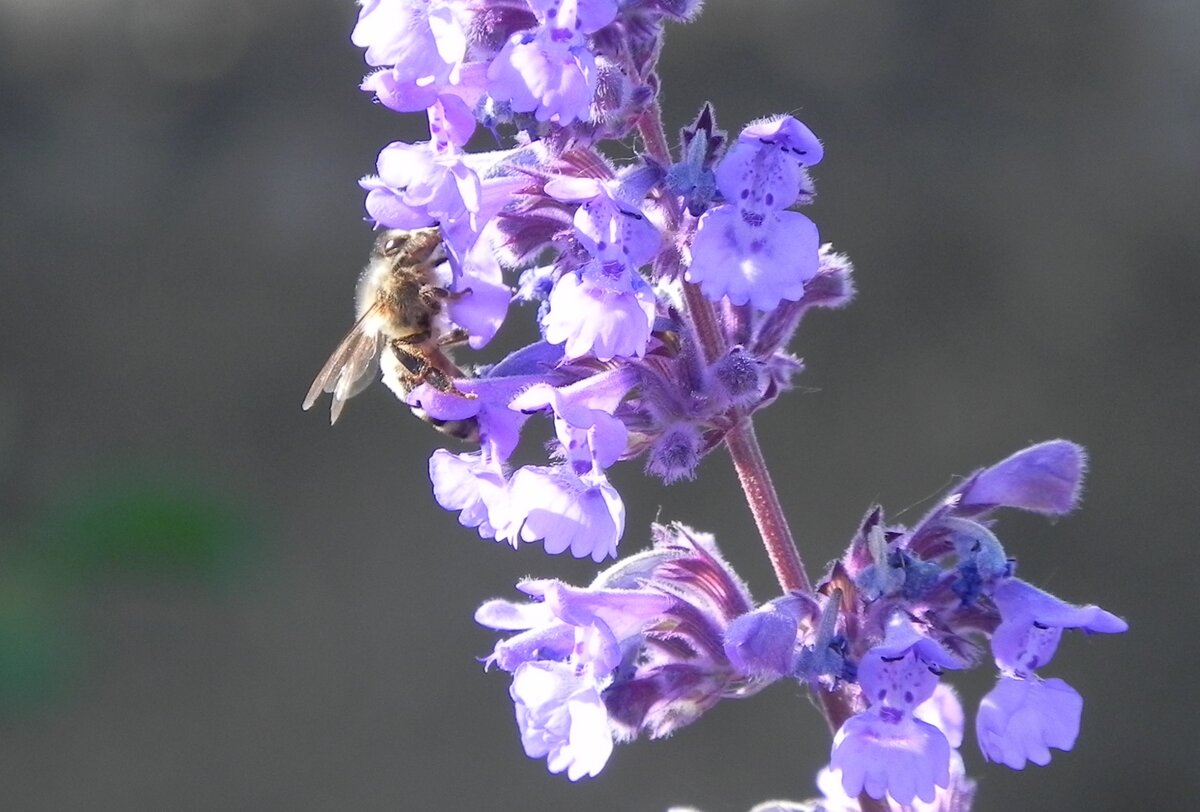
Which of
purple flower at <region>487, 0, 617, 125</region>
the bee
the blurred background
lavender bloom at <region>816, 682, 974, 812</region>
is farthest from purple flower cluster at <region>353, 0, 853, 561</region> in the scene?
the blurred background

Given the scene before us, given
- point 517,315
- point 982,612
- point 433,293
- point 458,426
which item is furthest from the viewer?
point 517,315

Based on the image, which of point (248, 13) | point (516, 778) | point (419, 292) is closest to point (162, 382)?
point (248, 13)

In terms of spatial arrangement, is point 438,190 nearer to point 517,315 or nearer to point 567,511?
point 567,511

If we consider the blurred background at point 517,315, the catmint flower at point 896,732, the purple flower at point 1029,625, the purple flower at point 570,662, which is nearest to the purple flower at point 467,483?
the purple flower at point 570,662

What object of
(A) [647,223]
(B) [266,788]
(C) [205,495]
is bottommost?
(B) [266,788]

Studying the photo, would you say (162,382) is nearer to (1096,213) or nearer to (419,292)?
(419,292)

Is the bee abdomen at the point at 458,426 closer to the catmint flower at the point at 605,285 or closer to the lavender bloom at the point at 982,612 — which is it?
the catmint flower at the point at 605,285

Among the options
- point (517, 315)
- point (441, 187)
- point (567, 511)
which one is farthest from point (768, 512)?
point (517, 315)
